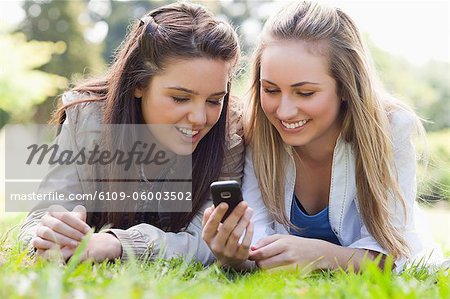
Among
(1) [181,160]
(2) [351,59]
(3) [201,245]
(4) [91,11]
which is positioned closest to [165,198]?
(1) [181,160]

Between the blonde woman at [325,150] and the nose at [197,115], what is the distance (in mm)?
315

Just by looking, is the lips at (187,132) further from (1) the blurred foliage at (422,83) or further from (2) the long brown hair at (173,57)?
(1) the blurred foliage at (422,83)

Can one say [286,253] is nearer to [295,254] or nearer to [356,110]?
[295,254]

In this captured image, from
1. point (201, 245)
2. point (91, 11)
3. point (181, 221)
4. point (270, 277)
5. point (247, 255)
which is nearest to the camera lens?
point (270, 277)

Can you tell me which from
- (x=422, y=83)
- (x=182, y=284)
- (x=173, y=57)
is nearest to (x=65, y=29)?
(x=422, y=83)

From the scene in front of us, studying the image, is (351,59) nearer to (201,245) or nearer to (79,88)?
(201,245)

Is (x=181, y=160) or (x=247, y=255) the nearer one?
(x=247, y=255)

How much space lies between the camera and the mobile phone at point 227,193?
2771 mm

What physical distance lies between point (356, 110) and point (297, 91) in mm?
330

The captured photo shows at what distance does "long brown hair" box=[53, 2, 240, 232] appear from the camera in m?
3.56

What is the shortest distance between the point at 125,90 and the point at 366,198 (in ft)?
4.51

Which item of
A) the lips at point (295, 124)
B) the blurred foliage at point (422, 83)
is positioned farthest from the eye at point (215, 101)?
the blurred foliage at point (422, 83)

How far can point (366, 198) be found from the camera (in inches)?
139

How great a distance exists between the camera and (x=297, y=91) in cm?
334
